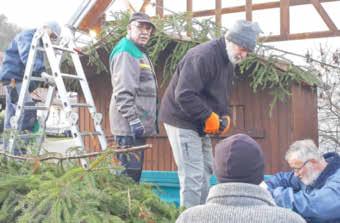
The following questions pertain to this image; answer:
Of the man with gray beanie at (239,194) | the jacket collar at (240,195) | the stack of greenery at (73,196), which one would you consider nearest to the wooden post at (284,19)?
the stack of greenery at (73,196)

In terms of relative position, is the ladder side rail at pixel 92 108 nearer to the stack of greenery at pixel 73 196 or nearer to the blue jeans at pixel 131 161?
the blue jeans at pixel 131 161

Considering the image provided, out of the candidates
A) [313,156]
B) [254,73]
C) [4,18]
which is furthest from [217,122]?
[4,18]

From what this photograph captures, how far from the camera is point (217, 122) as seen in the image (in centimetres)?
388

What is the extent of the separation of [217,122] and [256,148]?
196cm

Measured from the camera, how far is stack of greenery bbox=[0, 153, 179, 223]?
8.42 feet

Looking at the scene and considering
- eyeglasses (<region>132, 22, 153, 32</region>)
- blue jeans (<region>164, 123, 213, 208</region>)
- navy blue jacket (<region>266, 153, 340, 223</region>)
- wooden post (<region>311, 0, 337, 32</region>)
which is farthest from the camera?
wooden post (<region>311, 0, 337, 32</region>)

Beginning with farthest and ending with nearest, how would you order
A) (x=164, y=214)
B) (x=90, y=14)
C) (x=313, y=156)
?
(x=90, y=14), (x=313, y=156), (x=164, y=214)

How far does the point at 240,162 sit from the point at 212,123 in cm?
199

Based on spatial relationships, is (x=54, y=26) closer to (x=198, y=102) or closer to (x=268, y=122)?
(x=198, y=102)

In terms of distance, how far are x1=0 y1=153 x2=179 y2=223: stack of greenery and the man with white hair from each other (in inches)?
30.2

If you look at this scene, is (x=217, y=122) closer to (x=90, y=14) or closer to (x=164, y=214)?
(x=164, y=214)

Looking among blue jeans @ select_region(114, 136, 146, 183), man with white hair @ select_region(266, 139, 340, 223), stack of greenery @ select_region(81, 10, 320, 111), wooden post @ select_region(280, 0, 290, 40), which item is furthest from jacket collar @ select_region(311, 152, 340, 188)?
wooden post @ select_region(280, 0, 290, 40)

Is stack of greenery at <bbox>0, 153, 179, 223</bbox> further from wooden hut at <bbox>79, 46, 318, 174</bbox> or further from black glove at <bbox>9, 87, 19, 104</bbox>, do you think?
wooden hut at <bbox>79, 46, 318, 174</bbox>

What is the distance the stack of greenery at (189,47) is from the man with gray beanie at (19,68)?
117 centimetres
